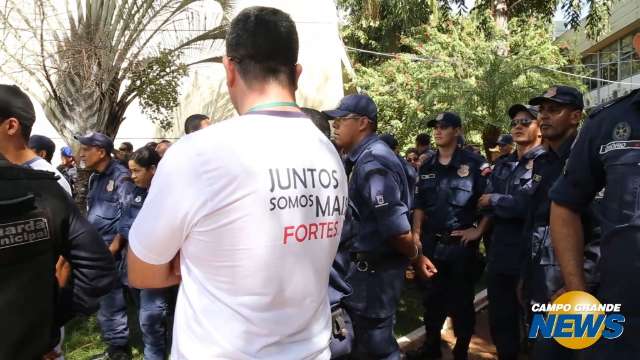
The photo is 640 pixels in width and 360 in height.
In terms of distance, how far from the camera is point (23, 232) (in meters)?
1.74

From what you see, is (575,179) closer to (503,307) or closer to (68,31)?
(503,307)

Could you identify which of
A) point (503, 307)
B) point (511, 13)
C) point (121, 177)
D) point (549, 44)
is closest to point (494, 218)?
point (503, 307)

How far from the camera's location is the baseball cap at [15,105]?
93.1 inches

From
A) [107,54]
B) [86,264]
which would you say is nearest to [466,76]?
[107,54]

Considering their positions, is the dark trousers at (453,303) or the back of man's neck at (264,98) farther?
the dark trousers at (453,303)

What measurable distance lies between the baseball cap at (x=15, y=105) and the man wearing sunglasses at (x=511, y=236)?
3316 mm

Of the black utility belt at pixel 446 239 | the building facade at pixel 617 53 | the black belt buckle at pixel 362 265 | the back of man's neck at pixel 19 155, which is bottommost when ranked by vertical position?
the black utility belt at pixel 446 239

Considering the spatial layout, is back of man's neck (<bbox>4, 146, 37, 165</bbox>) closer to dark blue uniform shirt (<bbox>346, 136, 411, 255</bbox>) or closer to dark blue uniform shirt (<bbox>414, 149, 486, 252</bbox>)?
dark blue uniform shirt (<bbox>346, 136, 411, 255</bbox>)

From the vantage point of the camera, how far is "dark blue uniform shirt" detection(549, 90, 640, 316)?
1835mm

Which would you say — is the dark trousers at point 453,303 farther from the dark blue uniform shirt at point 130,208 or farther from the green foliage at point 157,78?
the green foliage at point 157,78

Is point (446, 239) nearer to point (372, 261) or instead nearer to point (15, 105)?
point (372, 261)

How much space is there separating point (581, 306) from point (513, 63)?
959cm

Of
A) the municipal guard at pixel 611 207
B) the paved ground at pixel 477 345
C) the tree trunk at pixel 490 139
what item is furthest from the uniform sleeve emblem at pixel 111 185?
the tree trunk at pixel 490 139

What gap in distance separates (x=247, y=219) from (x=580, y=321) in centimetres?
158
